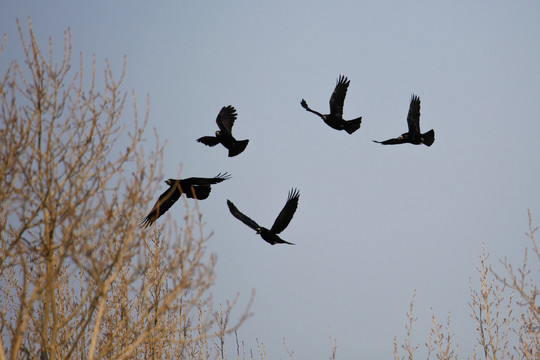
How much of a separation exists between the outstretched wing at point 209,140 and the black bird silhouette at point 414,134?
3.20 metres

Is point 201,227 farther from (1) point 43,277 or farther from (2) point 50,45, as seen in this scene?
(2) point 50,45

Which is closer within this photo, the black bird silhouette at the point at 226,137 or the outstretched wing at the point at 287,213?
the outstretched wing at the point at 287,213

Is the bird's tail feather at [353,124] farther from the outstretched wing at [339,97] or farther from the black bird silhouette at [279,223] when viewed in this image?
the black bird silhouette at [279,223]

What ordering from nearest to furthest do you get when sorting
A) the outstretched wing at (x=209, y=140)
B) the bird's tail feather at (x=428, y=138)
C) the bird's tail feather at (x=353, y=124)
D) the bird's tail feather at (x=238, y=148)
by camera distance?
the bird's tail feather at (x=238, y=148), the outstretched wing at (x=209, y=140), the bird's tail feather at (x=353, y=124), the bird's tail feather at (x=428, y=138)

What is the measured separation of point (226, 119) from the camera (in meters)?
11.1

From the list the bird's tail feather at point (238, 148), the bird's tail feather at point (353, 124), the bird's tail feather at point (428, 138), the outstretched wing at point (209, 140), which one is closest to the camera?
the bird's tail feather at point (238, 148)

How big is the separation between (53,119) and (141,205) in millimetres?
1305

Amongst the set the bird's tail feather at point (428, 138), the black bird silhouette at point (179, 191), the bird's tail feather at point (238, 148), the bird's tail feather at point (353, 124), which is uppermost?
the bird's tail feather at point (428, 138)

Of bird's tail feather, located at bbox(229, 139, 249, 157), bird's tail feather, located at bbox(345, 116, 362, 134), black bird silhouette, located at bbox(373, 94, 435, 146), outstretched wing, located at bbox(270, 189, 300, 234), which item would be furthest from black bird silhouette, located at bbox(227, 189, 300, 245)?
black bird silhouette, located at bbox(373, 94, 435, 146)

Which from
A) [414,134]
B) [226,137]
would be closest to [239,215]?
[226,137]

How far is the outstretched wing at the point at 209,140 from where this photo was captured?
1075 centimetres

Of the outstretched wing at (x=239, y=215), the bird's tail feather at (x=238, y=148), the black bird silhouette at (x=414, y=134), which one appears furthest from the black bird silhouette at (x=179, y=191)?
the black bird silhouette at (x=414, y=134)

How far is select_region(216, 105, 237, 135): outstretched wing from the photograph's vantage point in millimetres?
10867

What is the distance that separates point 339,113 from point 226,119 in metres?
2.05
